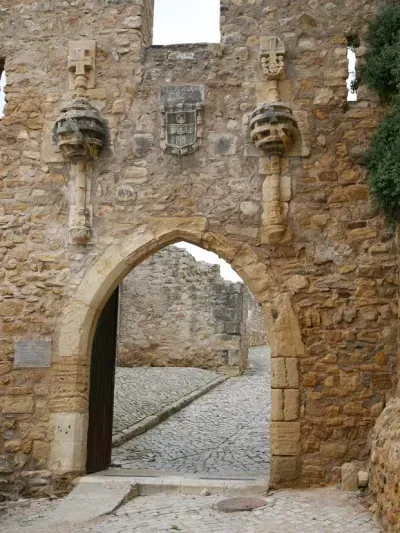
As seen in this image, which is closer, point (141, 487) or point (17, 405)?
point (141, 487)

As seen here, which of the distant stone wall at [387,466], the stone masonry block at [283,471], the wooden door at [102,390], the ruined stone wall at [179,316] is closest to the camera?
the distant stone wall at [387,466]

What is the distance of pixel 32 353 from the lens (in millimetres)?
6379

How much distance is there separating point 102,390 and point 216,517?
7.71 feet

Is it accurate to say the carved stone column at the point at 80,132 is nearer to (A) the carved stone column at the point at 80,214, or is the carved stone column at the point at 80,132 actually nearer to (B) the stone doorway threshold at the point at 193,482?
(A) the carved stone column at the point at 80,214

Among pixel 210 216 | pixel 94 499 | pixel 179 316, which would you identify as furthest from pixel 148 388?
pixel 94 499

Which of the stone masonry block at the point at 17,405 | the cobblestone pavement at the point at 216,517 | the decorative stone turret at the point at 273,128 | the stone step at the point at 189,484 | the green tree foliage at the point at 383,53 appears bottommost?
the cobblestone pavement at the point at 216,517

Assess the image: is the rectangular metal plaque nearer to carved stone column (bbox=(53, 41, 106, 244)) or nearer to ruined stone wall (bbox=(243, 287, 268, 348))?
carved stone column (bbox=(53, 41, 106, 244))

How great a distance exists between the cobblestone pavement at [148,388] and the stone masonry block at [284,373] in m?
3.38

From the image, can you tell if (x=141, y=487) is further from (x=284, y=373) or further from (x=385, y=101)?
(x=385, y=101)

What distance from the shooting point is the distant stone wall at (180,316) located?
48.6ft

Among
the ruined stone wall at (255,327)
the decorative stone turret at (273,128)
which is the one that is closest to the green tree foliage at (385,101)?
the decorative stone turret at (273,128)

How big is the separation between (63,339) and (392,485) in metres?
3.29

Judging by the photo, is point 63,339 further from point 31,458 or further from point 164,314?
point 164,314

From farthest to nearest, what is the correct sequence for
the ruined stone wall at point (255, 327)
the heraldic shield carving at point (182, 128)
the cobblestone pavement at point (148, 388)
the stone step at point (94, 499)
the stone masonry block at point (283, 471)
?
the ruined stone wall at point (255, 327), the cobblestone pavement at point (148, 388), the heraldic shield carving at point (182, 128), the stone masonry block at point (283, 471), the stone step at point (94, 499)
